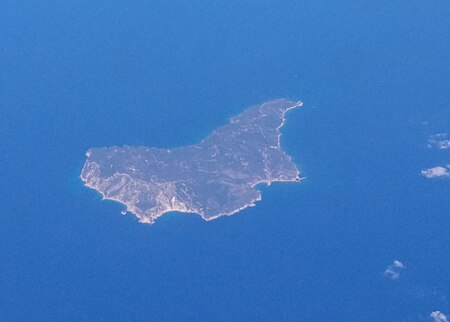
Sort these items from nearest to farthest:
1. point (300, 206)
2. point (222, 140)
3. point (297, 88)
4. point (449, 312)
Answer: point (449, 312)
point (300, 206)
point (222, 140)
point (297, 88)

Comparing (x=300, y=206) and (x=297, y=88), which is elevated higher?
(x=297, y=88)

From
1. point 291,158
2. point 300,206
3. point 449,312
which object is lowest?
point 449,312

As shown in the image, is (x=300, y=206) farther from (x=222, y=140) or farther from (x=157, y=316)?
(x=157, y=316)

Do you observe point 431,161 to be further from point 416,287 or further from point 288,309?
point 288,309

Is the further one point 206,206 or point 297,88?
point 297,88

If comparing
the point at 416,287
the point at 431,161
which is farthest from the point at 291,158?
the point at 416,287


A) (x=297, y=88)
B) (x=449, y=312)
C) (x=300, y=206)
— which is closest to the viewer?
(x=449, y=312)
